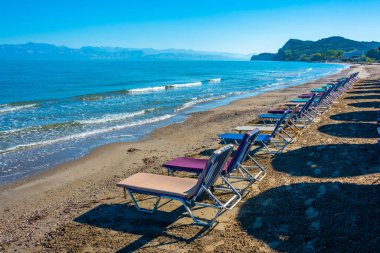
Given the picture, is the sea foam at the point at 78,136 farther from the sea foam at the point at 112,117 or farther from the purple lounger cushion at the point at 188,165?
the purple lounger cushion at the point at 188,165

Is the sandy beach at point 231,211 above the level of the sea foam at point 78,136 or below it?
above

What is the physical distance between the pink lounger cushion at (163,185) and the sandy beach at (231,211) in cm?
46

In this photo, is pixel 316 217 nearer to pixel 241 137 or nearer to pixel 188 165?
pixel 188 165

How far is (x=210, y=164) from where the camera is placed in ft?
15.8

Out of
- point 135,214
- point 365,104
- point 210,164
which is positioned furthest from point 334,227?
point 365,104

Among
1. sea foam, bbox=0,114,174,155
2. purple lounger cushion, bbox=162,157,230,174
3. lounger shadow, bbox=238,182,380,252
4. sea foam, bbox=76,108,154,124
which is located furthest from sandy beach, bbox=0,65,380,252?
sea foam, bbox=76,108,154,124

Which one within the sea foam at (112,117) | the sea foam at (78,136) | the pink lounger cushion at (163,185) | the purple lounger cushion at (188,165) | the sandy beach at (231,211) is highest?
the pink lounger cushion at (163,185)

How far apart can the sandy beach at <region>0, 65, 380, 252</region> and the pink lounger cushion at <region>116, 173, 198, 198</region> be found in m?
0.46

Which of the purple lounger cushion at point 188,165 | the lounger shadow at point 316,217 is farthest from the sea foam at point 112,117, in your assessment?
the lounger shadow at point 316,217

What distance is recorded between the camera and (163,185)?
5.41 meters

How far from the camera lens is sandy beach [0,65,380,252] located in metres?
4.42

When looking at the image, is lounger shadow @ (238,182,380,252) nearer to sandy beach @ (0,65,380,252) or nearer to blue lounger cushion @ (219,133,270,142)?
sandy beach @ (0,65,380,252)

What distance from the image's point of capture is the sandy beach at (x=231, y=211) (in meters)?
4.42

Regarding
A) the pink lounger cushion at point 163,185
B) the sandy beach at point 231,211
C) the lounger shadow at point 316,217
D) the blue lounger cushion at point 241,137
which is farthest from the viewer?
the blue lounger cushion at point 241,137
